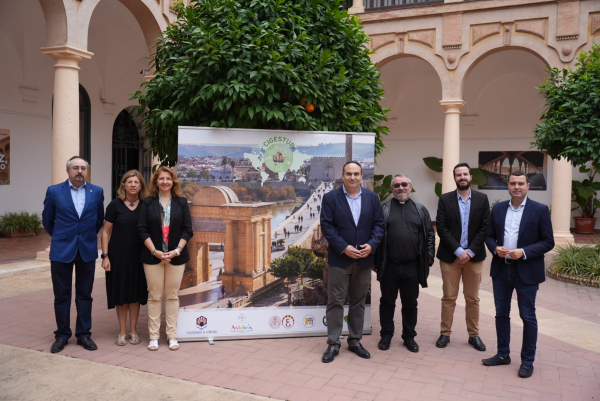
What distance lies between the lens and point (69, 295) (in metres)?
4.79

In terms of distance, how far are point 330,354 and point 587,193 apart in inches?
530

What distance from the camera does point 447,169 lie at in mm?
13102

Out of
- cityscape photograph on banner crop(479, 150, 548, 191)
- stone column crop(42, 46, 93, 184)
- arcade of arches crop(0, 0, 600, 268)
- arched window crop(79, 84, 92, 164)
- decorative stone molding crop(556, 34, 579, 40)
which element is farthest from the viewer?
cityscape photograph on banner crop(479, 150, 548, 191)

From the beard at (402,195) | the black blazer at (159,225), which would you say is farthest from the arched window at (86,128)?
the beard at (402,195)

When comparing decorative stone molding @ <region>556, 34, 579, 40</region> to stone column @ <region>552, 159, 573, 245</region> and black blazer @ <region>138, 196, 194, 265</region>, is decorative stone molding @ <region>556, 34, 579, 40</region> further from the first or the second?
black blazer @ <region>138, 196, 194, 265</region>

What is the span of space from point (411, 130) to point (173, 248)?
1463cm

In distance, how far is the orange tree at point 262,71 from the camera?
469cm

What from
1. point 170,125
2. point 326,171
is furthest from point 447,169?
point 170,125

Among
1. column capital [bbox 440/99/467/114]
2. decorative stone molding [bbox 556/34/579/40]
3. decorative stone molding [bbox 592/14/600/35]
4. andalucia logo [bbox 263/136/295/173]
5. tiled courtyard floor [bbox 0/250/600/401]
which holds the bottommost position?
tiled courtyard floor [bbox 0/250/600/401]

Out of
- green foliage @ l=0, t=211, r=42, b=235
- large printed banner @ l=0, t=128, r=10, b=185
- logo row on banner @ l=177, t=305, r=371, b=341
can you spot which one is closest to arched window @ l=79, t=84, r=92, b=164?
large printed banner @ l=0, t=128, r=10, b=185

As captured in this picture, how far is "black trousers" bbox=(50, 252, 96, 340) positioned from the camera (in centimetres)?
470

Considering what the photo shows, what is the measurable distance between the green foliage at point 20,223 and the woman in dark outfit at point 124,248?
8449mm

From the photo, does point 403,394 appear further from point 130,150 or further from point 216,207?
point 130,150

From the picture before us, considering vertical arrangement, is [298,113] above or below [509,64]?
below
